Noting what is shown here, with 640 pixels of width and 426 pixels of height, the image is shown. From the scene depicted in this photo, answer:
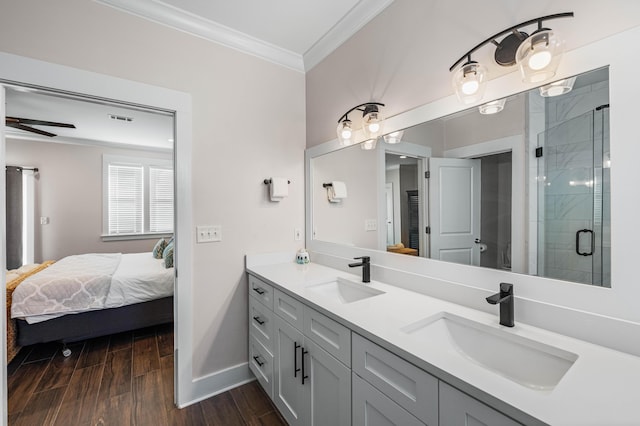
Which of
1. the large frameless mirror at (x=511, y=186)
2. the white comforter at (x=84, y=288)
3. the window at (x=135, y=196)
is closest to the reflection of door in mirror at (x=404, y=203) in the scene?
the large frameless mirror at (x=511, y=186)

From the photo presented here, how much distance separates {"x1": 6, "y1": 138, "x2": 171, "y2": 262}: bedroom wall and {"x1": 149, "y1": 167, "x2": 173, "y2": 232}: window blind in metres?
0.64

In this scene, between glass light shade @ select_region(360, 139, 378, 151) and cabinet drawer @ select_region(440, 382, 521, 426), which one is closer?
cabinet drawer @ select_region(440, 382, 521, 426)

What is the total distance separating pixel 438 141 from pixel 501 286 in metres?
0.74

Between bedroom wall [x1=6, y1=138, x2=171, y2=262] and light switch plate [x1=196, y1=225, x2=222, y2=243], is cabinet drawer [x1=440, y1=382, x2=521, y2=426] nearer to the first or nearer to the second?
light switch plate [x1=196, y1=225, x2=222, y2=243]

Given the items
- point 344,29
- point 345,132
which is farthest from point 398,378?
point 344,29

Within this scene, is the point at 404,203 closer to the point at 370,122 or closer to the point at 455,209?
the point at 455,209

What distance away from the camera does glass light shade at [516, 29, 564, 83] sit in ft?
3.01

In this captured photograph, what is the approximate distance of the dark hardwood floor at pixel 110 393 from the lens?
1684 millimetres

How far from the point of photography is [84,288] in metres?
2.47

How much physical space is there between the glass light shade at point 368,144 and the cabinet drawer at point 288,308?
1044mm

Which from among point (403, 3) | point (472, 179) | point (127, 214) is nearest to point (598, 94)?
point (472, 179)

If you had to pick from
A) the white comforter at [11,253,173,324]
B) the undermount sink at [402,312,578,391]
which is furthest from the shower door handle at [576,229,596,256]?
the white comforter at [11,253,173,324]

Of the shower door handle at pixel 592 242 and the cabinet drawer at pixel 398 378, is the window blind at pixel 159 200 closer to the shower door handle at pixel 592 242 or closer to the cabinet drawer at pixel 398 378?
the cabinet drawer at pixel 398 378

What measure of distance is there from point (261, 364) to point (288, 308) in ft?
2.06
